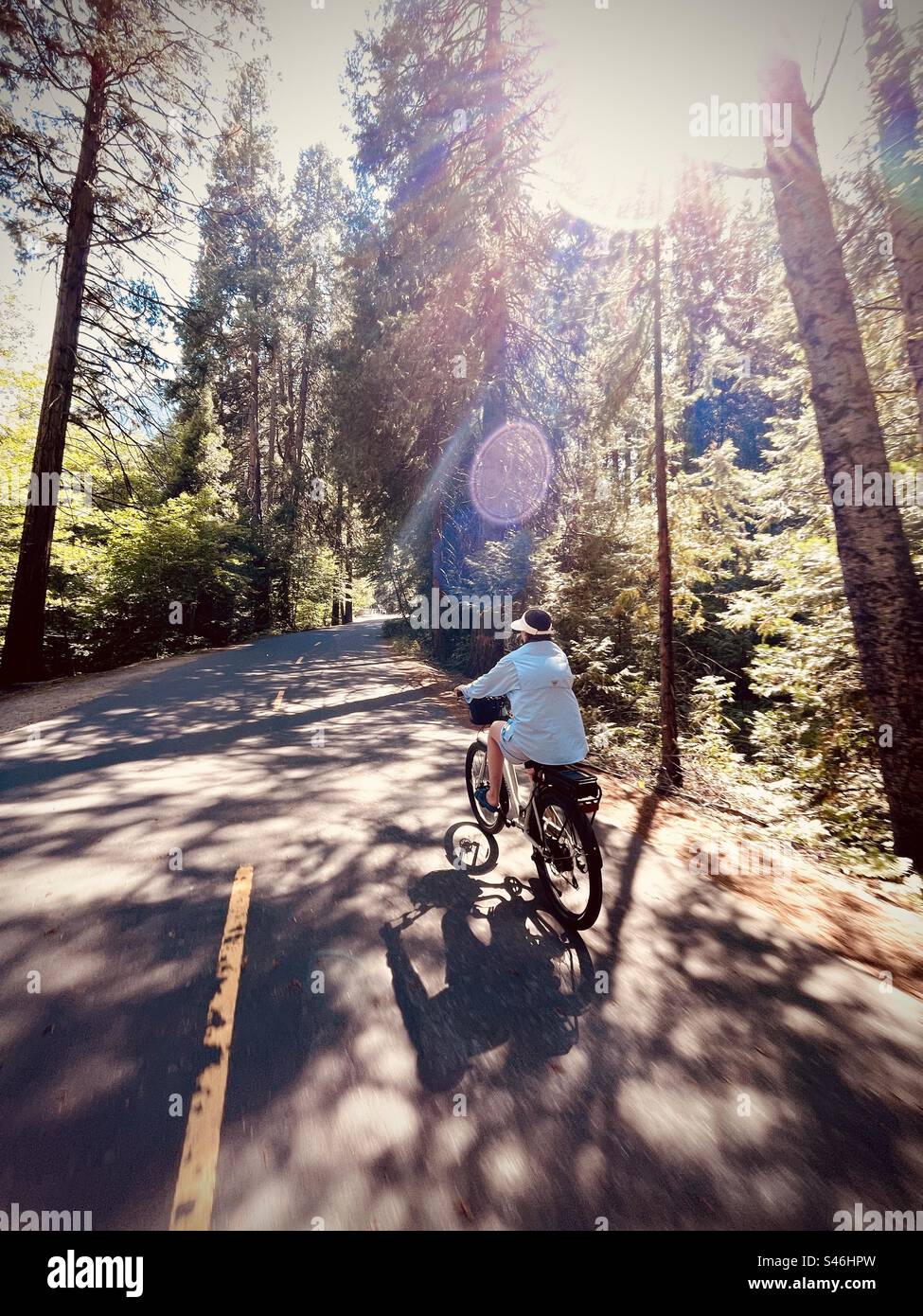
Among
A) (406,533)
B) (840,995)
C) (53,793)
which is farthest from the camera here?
(406,533)

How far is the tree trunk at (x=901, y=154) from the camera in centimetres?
551

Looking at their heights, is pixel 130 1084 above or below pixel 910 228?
below

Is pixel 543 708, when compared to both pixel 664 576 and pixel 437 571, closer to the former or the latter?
pixel 664 576

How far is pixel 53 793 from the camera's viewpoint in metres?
6.19

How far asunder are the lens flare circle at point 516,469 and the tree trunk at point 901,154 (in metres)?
8.51

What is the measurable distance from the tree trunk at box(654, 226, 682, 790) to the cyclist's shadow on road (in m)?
4.71

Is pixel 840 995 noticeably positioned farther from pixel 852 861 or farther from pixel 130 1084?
pixel 130 1084

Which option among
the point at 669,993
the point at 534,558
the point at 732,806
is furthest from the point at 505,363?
the point at 669,993

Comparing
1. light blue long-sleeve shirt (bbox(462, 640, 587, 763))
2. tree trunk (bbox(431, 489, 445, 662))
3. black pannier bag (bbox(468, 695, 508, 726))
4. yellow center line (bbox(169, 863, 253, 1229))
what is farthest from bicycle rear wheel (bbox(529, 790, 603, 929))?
tree trunk (bbox(431, 489, 445, 662))

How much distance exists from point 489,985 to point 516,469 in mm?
12983

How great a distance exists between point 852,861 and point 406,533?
16.3 meters

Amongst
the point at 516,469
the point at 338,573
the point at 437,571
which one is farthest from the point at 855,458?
the point at 338,573

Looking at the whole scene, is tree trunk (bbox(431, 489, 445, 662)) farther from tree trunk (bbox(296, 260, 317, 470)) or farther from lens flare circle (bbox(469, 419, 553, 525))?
tree trunk (bbox(296, 260, 317, 470))

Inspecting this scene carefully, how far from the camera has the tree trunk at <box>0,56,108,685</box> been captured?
42.7 ft
